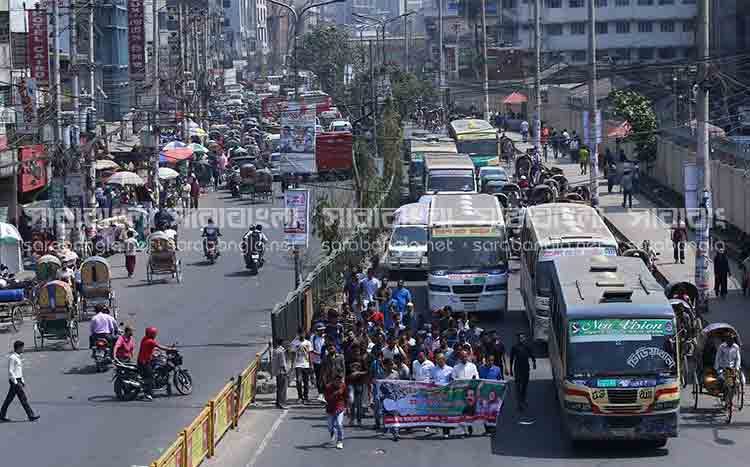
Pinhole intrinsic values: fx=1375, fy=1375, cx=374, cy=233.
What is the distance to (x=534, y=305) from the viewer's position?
28.3 metres

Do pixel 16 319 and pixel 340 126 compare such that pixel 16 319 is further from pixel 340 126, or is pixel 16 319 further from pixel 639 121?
pixel 340 126

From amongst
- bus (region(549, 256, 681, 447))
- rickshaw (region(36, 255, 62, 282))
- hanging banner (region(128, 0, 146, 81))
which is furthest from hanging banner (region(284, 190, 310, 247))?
hanging banner (region(128, 0, 146, 81))

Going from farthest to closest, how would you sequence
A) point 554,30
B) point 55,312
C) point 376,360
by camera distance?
1. point 554,30
2. point 55,312
3. point 376,360

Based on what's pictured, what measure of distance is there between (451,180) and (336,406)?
96.9 ft

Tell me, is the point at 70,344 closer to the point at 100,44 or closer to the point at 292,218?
the point at 292,218

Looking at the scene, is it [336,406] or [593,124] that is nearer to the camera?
[336,406]

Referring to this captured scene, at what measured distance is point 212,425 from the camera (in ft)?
64.5

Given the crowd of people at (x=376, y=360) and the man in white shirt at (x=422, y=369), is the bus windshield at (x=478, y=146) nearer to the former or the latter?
the crowd of people at (x=376, y=360)

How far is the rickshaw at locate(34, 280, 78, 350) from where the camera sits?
28984mm

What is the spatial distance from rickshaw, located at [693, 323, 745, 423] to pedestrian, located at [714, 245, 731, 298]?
31.6 feet

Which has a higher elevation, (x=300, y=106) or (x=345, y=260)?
(x=300, y=106)

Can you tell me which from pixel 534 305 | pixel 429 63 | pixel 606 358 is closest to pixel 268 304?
pixel 534 305

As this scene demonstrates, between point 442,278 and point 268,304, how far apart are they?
5.59 m

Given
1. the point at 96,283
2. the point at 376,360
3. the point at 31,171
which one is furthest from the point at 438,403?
the point at 31,171
